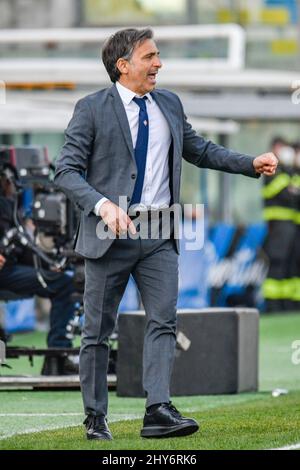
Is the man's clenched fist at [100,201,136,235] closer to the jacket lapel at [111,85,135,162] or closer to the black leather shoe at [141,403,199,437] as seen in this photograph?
the jacket lapel at [111,85,135,162]

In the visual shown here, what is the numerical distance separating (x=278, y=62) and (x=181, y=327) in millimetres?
14416

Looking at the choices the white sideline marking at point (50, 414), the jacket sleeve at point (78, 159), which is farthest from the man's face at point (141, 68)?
the white sideline marking at point (50, 414)

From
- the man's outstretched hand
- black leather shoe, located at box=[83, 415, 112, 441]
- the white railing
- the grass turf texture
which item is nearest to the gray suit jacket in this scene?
the man's outstretched hand

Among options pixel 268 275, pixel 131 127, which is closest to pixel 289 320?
pixel 268 275

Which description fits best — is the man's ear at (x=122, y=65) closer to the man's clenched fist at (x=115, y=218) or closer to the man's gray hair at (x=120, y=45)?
the man's gray hair at (x=120, y=45)

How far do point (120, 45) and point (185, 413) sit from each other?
9.22 ft

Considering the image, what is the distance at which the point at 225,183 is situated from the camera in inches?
930

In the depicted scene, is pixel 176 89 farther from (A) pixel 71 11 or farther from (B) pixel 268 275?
(A) pixel 71 11

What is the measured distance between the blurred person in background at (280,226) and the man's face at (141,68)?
13.6 meters

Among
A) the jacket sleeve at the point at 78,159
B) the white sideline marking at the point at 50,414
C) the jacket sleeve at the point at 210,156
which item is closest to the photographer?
the jacket sleeve at the point at 78,159

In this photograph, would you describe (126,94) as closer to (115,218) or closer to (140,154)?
(140,154)

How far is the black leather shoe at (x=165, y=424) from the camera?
27.0 feet

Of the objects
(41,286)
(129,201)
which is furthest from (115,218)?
(41,286)
